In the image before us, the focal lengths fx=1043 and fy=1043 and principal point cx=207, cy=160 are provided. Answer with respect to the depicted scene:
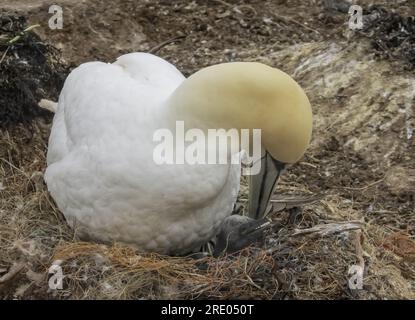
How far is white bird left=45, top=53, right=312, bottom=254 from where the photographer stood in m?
5.30

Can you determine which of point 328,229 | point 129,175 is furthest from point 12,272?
point 328,229

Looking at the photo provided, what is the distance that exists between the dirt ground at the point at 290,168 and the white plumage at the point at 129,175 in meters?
0.16

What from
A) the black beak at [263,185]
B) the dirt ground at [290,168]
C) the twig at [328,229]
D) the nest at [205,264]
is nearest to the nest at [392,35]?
the dirt ground at [290,168]

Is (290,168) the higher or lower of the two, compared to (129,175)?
lower

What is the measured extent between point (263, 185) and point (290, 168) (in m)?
1.41

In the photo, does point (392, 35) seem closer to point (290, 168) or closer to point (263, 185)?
point (290, 168)

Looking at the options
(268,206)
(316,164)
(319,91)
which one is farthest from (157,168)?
(319,91)

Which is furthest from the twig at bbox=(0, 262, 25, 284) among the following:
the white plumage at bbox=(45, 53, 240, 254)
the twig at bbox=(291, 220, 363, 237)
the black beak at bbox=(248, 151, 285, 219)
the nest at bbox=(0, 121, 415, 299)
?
the twig at bbox=(291, 220, 363, 237)

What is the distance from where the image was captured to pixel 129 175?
540 cm

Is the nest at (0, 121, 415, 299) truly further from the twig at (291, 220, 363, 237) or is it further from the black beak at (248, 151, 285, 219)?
the black beak at (248, 151, 285, 219)

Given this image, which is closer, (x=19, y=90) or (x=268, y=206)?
(x=268, y=206)

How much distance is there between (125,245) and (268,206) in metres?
0.94

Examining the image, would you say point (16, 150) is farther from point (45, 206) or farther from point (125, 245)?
point (125, 245)

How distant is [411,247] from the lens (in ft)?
21.4
